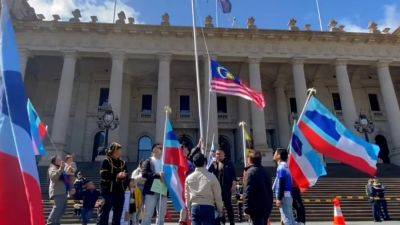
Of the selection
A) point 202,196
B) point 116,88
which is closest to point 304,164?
point 202,196

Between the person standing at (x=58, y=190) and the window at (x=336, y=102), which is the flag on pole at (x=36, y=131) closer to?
the person standing at (x=58, y=190)

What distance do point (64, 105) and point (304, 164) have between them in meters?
20.4

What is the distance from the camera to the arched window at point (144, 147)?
2980cm

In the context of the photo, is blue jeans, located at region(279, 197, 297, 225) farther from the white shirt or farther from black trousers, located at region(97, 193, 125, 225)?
black trousers, located at region(97, 193, 125, 225)

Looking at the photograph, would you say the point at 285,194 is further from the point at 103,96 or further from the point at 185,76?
the point at 103,96

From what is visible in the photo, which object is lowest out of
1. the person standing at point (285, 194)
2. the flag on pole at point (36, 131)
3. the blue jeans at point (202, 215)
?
the blue jeans at point (202, 215)

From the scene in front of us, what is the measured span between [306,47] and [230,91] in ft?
58.9

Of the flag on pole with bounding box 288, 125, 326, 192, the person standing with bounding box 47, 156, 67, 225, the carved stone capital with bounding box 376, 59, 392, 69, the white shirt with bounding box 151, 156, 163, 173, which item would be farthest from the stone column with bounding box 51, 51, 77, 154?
the carved stone capital with bounding box 376, 59, 392, 69

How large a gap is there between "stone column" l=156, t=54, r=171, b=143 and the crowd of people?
534 inches

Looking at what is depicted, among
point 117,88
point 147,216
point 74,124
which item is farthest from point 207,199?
point 74,124

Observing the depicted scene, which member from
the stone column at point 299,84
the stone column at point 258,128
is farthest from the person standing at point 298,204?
the stone column at point 299,84

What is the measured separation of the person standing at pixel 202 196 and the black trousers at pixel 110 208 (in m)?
1.79

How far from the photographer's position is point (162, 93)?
80.4 feet

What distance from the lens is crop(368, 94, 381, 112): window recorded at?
32.9 meters
